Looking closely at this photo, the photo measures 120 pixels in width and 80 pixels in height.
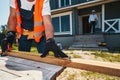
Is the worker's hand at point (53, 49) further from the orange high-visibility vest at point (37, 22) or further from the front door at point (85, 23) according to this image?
the front door at point (85, 23)

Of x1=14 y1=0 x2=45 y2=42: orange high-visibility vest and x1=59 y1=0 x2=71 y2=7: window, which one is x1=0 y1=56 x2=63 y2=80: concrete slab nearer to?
x1=14 y1=0 x2=45 y2=42: orange high-visibility vest

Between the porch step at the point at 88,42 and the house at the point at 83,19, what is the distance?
191 mm

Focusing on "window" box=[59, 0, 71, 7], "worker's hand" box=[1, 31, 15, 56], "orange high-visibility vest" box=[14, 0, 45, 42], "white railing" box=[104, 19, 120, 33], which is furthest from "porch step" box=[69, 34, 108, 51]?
"worker's hand" box=[1, 31, 15, 56]

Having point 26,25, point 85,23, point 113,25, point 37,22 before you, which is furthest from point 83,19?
point 37,22

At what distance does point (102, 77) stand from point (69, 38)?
418 inches

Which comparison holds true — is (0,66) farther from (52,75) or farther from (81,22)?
(81,22)

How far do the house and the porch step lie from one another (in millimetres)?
191

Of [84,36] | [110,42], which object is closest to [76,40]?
[84,36]

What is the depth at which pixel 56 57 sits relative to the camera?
6.82 feet

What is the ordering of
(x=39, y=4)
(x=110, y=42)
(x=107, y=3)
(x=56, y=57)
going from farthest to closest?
(x=107, y=3), (x=110, y=42), (x=39, y=4), (x=56, y=57)

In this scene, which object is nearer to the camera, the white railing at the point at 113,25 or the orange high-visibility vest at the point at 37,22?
the orange high-visibility vest at the point at 37,22

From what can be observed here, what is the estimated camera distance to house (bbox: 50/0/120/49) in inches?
536

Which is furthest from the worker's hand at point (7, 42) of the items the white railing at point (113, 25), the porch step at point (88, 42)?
the white railing at point (113, 25)

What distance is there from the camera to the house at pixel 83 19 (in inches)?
536
